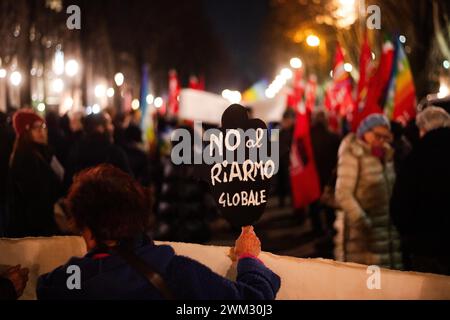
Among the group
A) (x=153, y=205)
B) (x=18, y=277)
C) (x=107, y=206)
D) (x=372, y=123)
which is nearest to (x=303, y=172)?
(x=372, y=123)

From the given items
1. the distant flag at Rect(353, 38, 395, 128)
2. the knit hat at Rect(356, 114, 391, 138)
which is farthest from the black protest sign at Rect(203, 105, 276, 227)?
the distant flag at Rect(353, 38, 395, 128)

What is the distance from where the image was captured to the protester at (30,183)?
666 centimetres

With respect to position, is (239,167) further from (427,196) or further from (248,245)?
(427,196)

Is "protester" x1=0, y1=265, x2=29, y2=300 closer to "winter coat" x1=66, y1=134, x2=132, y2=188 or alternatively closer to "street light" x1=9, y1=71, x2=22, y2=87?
"winter coat" x1=66, y1=134, x2=132, y2=188

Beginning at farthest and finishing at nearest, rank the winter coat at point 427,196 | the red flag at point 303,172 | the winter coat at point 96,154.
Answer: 1. the red flag at point 303,172
2. the winter coat at point 96,154
3. the winter coat at point 427,196

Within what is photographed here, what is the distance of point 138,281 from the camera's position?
9.41 feet

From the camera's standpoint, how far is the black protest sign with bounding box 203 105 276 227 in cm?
365

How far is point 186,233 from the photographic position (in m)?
10.8

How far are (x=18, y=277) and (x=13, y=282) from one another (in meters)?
0.04

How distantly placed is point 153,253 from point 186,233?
7.93m

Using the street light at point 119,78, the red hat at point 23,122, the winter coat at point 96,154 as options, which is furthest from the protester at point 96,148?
the street light at point 119,78

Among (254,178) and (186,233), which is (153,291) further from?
(186,233)

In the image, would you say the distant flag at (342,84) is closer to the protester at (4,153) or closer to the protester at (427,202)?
the protester at (4,153)

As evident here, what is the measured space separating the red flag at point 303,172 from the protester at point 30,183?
4631mm
